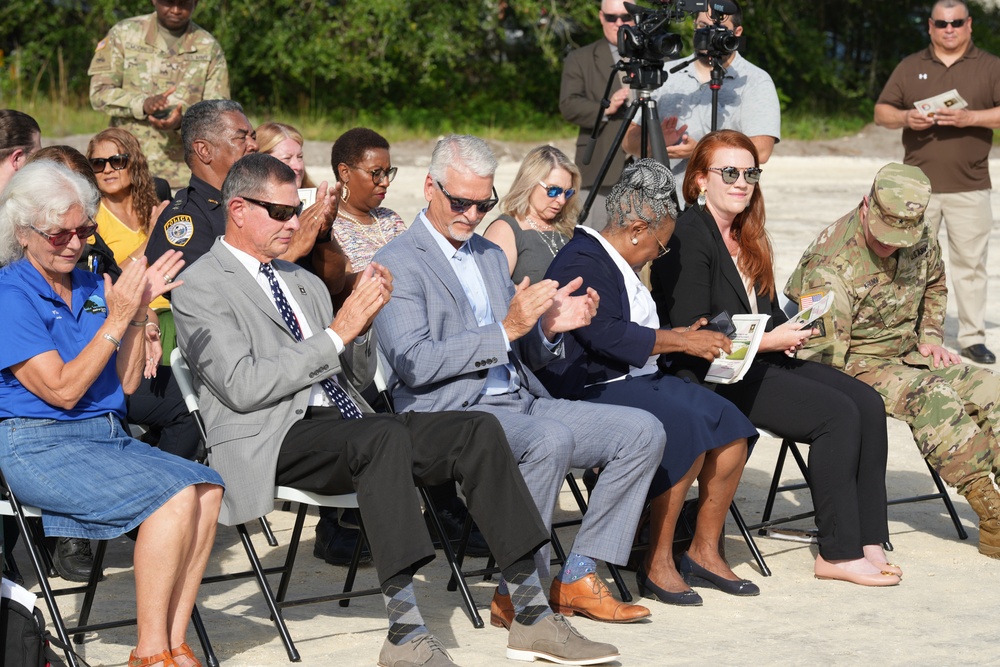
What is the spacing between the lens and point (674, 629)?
466 centimetres

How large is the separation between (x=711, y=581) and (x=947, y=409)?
126 centimetres

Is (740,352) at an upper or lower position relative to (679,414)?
Answer: upper

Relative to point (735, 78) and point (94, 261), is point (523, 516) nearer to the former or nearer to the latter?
point (94, 261)

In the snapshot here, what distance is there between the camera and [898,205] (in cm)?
558

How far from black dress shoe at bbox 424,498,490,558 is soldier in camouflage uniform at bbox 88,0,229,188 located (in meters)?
2.91

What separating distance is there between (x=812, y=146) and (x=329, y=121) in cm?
739

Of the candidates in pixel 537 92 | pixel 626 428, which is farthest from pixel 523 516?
pixel 537 92

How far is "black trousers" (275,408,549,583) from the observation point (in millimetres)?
4160

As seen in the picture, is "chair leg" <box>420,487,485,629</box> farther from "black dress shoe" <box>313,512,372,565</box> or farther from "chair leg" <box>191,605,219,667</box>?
"chair leg" <box>191,605,219,667</box>

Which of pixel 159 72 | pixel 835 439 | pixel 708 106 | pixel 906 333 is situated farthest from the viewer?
A: pixel 159 72

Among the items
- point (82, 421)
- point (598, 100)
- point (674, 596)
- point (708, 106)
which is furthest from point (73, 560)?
point (598, 100)

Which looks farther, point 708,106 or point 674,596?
point 708,106

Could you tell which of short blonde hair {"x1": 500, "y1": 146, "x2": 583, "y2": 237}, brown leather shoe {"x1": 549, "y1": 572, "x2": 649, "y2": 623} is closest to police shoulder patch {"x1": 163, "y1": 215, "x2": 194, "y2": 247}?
short blonde hair {"x1": 500, "y1": 146, "x2": 583, "y2": 237}

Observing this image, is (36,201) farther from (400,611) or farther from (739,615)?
(739,615)
